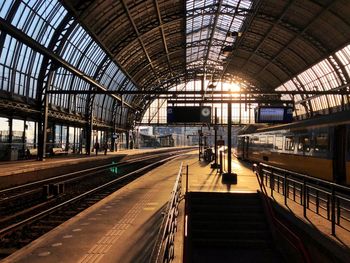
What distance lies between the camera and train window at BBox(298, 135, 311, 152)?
69.4 ft

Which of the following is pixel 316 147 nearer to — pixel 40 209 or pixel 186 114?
pixel 186 114

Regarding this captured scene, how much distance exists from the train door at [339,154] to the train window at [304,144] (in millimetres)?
3540

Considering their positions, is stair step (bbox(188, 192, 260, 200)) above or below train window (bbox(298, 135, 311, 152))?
below

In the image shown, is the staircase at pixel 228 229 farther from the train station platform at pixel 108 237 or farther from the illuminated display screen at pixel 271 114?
the illuminated display screen at pixel 271 114

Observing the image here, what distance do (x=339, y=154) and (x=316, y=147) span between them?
2.65 meters

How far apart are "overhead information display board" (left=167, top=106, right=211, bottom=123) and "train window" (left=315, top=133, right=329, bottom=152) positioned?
299 inches

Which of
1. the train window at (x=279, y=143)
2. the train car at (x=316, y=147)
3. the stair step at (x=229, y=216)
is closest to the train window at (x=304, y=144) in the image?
the train car at (x=316, y=147)

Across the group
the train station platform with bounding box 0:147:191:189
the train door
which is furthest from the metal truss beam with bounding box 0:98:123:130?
the train door

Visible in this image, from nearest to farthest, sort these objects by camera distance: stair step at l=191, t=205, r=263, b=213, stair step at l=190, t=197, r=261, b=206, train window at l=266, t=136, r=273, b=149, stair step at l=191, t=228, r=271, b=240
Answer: stair step at l=191, t=228, r=271, b=240 < stair step at l=191, t=205, r=263, b=213 < stair step at l=190, t=197, r=261, b=206 < train window at l=266, t=136, r=273, b=149

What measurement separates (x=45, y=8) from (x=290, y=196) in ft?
73.3

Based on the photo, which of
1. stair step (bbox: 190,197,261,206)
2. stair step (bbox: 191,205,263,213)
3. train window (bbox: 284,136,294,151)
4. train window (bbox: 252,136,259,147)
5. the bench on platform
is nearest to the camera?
stair step (bbox: 191,205,263,213)

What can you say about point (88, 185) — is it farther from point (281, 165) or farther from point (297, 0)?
point (297, 0)

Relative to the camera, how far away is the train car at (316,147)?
16875 mm

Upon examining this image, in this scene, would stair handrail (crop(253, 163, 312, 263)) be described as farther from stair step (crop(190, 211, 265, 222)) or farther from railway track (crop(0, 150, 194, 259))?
railway track (crop(0, 150, 194, 259))
